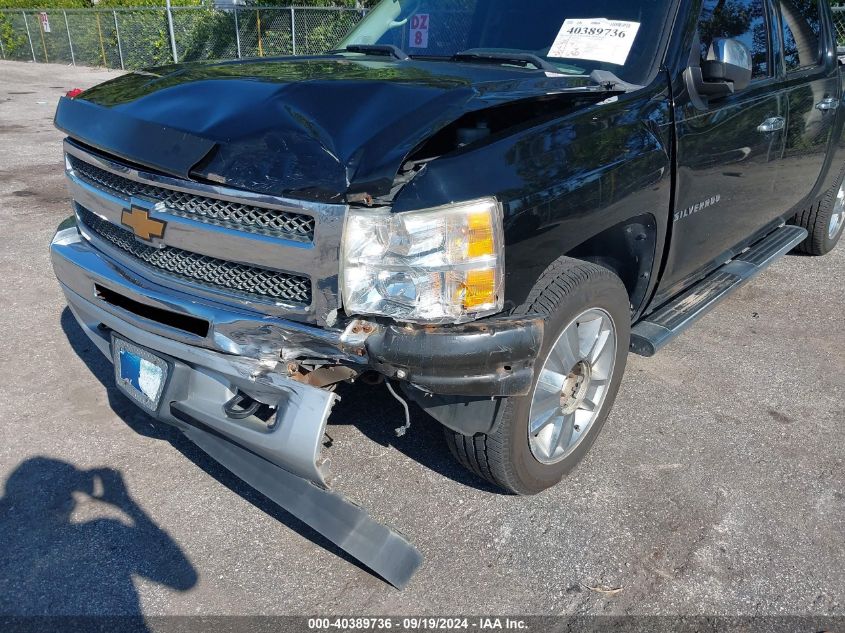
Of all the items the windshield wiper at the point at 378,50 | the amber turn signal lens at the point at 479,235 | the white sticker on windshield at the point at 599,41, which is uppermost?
the white sticker on windshield at the point at 599,41

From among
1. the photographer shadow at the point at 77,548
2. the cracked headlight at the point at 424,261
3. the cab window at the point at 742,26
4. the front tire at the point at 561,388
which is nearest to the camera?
the cracked headlight at the point at 424,261

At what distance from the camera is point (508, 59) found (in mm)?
3090

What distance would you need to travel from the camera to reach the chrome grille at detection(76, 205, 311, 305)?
226 cm

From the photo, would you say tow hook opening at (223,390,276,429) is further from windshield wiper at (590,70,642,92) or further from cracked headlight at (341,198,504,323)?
windshield wiper at (590,70,642,92)

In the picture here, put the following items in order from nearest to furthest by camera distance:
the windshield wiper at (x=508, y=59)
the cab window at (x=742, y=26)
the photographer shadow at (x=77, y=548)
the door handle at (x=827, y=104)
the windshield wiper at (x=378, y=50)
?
1. the photographer shadow at (x=77, y=548)
2. the windshield wiper at (x=508, y=59)
3. the cab window at (x=742, y=26)
4. the windshield wiper at (x=378, y=50)
5. the door handle at (x=827, y=104)

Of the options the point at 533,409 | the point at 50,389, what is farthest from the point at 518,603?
the point at 50,389

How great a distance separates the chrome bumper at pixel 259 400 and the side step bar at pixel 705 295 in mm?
1445

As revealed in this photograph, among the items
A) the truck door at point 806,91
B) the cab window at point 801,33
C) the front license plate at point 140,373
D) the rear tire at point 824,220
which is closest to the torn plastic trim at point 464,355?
the front license plate at point 140,373

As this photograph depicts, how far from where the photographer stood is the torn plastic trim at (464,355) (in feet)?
7.00

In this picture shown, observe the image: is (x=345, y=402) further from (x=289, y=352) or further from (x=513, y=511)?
(x=289, y=352)

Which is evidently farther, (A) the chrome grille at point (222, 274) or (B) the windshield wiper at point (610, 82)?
(B) the windshield wiper at point (610, 82)

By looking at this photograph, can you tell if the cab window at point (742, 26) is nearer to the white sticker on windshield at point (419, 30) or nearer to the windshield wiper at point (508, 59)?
the windshield wiper at point (508, 59)

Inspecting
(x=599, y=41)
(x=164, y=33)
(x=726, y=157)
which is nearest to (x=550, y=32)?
(x=599, y=41)

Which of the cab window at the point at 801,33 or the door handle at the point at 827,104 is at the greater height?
the cab window at the point at 801,33
